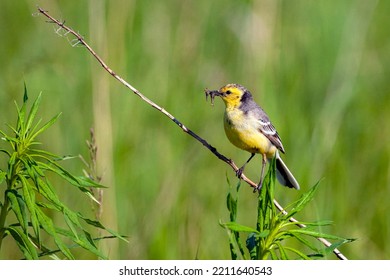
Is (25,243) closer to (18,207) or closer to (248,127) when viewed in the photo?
(18,207)

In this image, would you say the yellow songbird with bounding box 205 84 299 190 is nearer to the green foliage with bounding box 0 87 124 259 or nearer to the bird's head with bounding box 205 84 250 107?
the bird's head with bounding box 205 84 250 107

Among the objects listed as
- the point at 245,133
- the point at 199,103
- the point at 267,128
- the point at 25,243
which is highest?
the point at 199,103

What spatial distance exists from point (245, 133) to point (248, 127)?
0.06m

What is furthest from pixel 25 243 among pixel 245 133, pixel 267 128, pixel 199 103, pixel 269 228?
pixel 199 103

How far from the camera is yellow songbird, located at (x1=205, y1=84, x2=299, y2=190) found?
407 cm

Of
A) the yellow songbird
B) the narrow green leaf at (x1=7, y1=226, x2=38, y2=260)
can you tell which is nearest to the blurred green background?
the yellow songbird

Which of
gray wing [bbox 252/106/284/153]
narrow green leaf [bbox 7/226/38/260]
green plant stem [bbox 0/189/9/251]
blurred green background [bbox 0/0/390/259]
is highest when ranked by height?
blurred green background [bbox 0/0/390/259]

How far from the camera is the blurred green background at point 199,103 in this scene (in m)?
4.68

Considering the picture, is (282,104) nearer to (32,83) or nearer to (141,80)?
(141,80)

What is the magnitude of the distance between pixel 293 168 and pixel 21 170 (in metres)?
2.73

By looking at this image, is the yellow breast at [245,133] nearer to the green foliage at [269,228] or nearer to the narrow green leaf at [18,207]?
the green foliage at [269,228]

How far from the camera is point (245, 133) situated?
4.09 m

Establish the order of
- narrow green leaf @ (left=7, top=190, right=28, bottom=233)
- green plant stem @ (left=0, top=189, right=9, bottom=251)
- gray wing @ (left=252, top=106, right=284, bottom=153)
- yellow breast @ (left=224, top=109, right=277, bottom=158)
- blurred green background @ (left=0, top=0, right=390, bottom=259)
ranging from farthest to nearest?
blurred green background @ (left=0, top=0, right=390, bottom=259), gray wing @ (left=252, top=106, right=284, bottom=153), yellow breast @ (left=224, top=109, right=277, bottom=158), green plant stem @ (left=0, top=189, right=9, bottom=251), narrow green leaf @ (left=7, top=190, right=28, bottom=233)

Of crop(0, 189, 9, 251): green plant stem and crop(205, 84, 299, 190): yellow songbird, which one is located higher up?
crop(205, 84, 299, 190): yellow songbird
